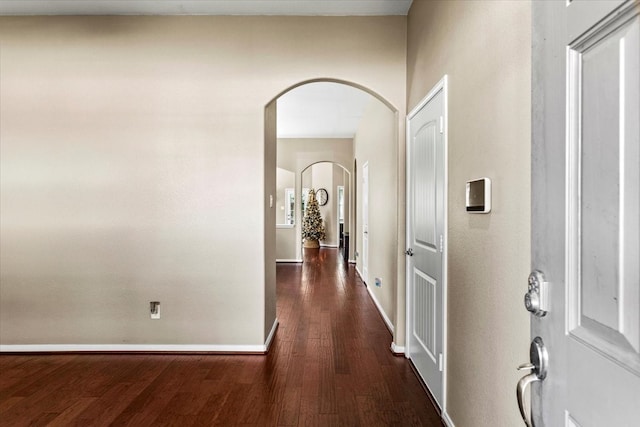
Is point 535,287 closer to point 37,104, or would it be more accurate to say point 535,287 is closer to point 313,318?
point 313,318

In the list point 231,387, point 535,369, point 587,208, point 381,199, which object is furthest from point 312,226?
point 587,208

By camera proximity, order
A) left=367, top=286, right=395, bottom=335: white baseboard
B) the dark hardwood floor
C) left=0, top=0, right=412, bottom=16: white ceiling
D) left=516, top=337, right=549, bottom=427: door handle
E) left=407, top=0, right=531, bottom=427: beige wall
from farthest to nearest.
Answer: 1. left=367, top=286, right=395, bottom=335: white baseboard
2. left=0, top=0, right=412, bottom=16: white ceiling
3. the dark hardwood floor
4. left=407, top=0, right=531, bottom=427: beige wall
5. left=516, top=337, right=549, bottom=427: door handle

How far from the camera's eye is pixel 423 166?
2627 millimetres

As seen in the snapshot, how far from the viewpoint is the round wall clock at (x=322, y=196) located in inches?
486

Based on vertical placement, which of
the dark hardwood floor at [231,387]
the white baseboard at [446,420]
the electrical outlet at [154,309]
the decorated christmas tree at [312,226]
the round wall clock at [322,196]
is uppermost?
the round wall clock at [322,196]

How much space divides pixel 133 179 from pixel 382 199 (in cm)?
268

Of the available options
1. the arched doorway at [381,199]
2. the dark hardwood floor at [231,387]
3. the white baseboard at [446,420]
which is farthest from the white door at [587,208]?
the arched doorway at [381,199]

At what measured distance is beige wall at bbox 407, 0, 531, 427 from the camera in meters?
1.37

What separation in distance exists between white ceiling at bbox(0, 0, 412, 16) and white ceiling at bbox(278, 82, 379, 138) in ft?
5.26

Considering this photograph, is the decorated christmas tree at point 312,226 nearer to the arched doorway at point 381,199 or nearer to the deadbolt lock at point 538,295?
the arched doorway at point 381,199

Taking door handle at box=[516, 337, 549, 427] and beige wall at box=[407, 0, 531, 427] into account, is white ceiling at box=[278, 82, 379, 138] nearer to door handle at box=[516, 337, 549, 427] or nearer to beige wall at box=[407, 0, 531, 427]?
beige wall at box=[407, 0, 531, 427]

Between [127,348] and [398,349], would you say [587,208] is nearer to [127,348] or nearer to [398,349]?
[398,349]

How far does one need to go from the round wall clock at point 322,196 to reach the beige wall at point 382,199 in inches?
255

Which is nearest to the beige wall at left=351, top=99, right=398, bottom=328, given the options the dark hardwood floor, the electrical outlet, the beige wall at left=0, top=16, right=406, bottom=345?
the dark hardwood floor
